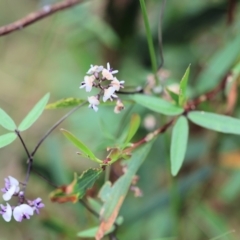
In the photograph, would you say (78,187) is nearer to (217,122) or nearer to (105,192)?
(105,192)

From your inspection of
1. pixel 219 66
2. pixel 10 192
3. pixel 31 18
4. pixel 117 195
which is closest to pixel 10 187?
pixel 10 192

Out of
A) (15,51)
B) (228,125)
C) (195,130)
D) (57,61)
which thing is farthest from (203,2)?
(15,51)

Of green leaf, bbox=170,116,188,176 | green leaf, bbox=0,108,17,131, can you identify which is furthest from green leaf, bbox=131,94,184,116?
green leaf, bbox=0,108,17,131

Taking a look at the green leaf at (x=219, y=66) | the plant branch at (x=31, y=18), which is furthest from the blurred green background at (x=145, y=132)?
the plant branch at (x=31, y=18)

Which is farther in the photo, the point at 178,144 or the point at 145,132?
the point at 145,132

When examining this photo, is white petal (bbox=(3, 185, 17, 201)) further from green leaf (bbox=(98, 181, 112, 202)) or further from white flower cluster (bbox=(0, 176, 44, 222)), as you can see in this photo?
green leaf (bbox=(98, 181, 112, 202))

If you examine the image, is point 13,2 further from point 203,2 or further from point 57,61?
point 203,2

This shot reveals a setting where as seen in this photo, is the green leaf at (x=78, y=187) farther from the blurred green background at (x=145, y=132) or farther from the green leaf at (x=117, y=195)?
the blurred green background at (x=145, y=132)
